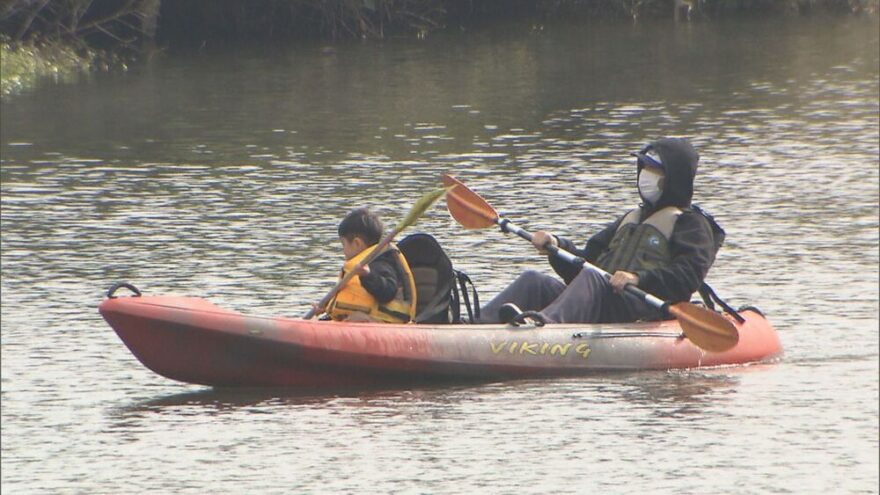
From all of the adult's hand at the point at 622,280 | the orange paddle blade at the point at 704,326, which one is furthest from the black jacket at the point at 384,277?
the orange paddle blade at the point at 704,326

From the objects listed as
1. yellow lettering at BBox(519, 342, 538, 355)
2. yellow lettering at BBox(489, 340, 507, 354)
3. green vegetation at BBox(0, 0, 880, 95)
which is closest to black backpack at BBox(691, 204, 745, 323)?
yellow lettering at BBox(519, 342, 538, 355)

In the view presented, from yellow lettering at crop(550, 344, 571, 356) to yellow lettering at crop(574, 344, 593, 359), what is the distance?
0.15ft

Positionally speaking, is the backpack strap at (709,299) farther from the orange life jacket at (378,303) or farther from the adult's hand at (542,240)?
the orange life jacket at (378,303)

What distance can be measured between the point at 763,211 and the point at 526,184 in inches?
95.7

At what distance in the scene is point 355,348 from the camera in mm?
9273

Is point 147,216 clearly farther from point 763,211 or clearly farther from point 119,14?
point 119,14

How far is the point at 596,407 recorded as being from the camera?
9125mm

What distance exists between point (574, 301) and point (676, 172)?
827 millimetres

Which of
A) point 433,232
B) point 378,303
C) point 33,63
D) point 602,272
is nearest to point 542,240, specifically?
point 602,272

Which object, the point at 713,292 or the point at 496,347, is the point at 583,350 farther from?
the point at 713,292

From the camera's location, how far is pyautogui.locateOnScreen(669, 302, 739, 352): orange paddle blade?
969 centimetres

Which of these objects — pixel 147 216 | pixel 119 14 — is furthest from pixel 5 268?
pixel 119 14

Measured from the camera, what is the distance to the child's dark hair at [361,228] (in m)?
9.52

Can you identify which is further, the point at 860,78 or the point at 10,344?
A: the point at 860,78
